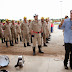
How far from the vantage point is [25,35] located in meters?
6.96

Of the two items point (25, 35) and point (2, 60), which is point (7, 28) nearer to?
point (25, 35)

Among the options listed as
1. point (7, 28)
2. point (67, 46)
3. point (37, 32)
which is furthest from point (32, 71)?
point (7, 28)

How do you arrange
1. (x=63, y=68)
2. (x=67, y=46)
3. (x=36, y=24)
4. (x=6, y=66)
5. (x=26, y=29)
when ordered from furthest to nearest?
(x=26, y=29), (x=36, y=24), (x=6, y=66), (x=63, y=68), (x=67, y=46)

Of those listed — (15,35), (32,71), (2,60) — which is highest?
(15,35)

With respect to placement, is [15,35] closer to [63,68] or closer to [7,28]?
[7,28]

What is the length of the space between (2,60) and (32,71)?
117 centimetres

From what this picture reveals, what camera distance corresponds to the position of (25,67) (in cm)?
367

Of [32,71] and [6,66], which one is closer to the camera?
[32,71]

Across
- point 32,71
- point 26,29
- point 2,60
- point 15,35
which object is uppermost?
point 26,29

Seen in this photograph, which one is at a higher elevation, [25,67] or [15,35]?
[15,35]

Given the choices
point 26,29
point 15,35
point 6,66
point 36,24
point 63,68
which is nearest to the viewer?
point 63,68

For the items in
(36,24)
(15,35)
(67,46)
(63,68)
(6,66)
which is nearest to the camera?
(67,46)

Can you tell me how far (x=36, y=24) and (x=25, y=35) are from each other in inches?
82.6

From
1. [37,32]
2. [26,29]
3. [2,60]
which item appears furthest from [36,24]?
[2,60]
